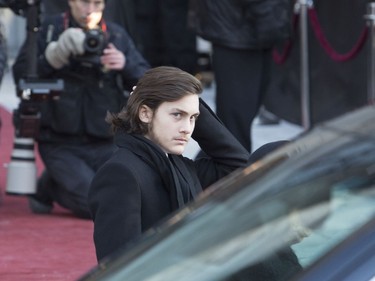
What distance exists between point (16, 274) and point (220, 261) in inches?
156

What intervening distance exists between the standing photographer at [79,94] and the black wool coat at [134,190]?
11.1 ft

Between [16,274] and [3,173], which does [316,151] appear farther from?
[3,173]

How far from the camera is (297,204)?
2836 mm

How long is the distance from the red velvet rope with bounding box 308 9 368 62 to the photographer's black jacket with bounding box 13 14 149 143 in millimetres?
2342

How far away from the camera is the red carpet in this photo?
22.0 feet

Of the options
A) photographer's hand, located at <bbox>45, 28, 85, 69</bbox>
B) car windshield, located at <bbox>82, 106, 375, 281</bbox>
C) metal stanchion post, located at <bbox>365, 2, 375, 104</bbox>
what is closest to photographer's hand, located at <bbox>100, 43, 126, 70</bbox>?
Result: photographer's hand, located at <bbox>45, 28, 85, 69</bbox>

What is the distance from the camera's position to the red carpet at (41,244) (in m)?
6.71

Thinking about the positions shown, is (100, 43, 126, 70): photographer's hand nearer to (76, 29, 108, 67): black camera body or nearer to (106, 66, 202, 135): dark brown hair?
(76, 29, 108, 67): black camera body

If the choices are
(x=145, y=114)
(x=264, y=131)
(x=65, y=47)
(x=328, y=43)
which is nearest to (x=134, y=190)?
(x=145, y=114)

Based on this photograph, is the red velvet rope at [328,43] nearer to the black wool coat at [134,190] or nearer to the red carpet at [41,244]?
the red carpet at [41,244]

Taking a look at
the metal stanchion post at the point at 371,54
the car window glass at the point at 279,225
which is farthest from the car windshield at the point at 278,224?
the metal stanchion post at the point at 371,54

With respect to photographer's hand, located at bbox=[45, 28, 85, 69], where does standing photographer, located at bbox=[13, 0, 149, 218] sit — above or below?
below

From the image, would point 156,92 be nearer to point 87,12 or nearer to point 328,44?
point 87,12

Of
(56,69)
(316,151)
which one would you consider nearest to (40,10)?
(56,69)
